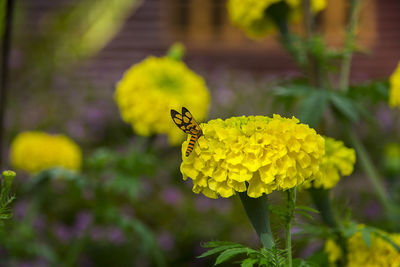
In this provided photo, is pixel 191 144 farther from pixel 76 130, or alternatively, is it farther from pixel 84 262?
pixel 76 130

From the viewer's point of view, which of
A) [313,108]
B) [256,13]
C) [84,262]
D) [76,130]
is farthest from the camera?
[76,130]

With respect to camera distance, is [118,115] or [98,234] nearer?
[98,234]

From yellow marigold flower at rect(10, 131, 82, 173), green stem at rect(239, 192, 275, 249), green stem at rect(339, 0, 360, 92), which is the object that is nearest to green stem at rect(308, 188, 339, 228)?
green stem at rect(239, 192, 275, 249)

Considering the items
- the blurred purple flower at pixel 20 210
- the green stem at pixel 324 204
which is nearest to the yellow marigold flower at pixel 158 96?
the green stem at pixel 324 204

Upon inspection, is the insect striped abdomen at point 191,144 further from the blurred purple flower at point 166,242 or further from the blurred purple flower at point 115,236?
the blurred purple flower at point 166,242

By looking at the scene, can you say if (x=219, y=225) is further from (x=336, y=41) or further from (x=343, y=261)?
(x=336, y=41)

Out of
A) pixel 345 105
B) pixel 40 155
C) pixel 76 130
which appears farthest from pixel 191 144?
pixel 76 130
